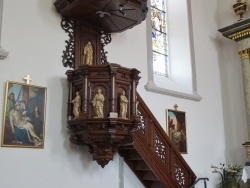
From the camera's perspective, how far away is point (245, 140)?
8891 mm

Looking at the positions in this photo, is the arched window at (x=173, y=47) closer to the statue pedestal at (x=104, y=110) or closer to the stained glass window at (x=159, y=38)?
the stained glass window at (x=159, y=38)

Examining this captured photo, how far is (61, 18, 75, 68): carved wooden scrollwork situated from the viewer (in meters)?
5.99

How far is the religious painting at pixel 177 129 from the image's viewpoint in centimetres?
767

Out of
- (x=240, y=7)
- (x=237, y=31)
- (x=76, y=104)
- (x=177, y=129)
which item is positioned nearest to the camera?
(x=76, y=104)

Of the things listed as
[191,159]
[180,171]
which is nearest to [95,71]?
[180,171]

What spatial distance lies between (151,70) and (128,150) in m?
1.92

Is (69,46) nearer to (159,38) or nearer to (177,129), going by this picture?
(177,129)

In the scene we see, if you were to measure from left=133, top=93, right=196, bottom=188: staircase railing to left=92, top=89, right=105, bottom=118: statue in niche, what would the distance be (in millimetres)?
915

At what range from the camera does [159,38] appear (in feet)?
28.6

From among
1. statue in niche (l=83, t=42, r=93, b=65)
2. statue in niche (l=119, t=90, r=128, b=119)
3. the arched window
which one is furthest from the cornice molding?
statue in niche (l=119, t=90, r=128, b=119)

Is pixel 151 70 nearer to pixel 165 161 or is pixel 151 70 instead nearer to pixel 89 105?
pixel 165 161

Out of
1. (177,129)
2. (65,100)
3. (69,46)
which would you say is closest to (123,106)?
(65,100)

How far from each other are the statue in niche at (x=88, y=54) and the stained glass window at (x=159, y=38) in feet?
7.99

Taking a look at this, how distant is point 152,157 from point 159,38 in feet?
11.6
